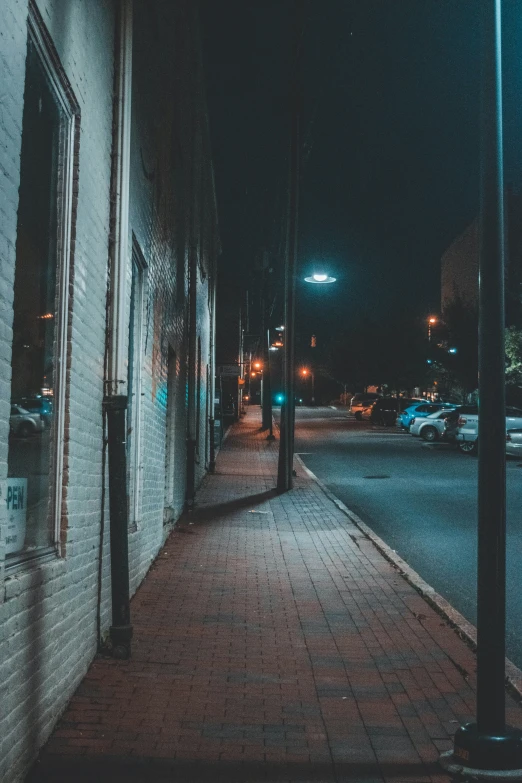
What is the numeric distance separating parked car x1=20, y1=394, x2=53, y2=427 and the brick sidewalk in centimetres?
177

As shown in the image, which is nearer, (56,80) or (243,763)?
(243,763)

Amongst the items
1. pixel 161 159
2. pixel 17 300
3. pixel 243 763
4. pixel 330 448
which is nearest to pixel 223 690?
pixel 243 763

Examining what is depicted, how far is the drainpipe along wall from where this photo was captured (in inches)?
231

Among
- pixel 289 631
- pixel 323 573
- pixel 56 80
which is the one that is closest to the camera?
pixel 56 80

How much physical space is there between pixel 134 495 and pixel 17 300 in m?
4.24

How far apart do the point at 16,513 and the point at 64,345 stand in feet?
3.87

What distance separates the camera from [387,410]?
48.6 meters

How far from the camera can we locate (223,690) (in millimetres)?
5289

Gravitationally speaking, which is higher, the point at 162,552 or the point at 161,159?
the point at 161,159

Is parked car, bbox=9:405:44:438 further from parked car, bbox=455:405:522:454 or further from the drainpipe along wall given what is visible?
parked car, bbox=455:405:522:454

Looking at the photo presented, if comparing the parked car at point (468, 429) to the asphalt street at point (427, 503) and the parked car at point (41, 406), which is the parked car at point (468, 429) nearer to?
the asphalt street at point (427, 503)

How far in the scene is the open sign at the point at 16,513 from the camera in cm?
407

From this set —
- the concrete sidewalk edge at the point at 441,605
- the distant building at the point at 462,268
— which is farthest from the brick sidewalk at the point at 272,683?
the distant building at the point at 462,268

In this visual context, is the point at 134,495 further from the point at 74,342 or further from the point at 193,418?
the point at 193,418
